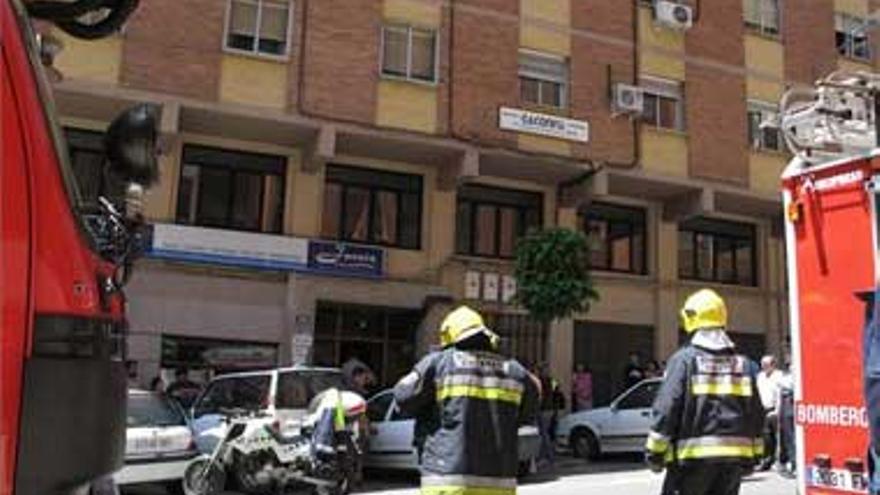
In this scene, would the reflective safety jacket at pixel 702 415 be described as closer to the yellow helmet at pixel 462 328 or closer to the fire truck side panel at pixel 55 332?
the yellow helmet at pixel 462 328

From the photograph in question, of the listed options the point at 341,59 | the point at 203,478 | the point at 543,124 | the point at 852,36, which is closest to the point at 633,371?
the point at 543,124

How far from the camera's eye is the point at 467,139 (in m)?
22.3

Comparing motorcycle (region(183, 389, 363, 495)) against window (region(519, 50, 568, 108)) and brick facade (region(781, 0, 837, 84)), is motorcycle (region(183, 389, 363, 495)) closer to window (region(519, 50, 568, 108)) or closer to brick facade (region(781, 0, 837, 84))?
window (region(519, 50, 568, 108))

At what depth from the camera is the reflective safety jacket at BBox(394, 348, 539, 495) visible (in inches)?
214

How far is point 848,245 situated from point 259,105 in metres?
16.7

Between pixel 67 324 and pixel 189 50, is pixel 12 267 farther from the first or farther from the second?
pixel 189 50

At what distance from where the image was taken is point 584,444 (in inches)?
771

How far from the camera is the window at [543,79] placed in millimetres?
23812

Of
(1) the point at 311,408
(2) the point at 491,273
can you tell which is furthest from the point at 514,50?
(1) the point at 311,408

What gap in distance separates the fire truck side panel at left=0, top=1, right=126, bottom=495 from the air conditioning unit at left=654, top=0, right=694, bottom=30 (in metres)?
23.5

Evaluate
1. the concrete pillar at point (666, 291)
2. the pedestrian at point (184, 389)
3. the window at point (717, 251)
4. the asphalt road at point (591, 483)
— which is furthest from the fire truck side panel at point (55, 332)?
the window at point (717, 251)

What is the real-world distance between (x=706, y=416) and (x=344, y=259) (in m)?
15.8

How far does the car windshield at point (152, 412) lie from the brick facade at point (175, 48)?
807 centimetres

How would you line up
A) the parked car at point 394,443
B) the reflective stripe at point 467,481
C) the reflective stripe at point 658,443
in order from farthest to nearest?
the parked car at point 394,443 < the reflective stripe at point 658,443 < the reflective stripe at point 467,481
